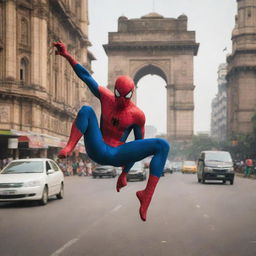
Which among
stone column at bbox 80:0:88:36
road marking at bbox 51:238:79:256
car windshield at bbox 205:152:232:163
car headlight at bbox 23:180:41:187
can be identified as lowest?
road marking at bbox 51:238:79:256

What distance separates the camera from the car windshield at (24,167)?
17141 mm

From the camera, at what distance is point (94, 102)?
9850 cm

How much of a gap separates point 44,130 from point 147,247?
131 feet

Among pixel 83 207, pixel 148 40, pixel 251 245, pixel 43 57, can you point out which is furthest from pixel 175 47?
pixel 251 245

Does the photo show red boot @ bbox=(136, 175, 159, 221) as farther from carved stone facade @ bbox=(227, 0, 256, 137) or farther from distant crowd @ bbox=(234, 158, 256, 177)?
carved stone facade @ bbox=(227, 0, 256, 137)

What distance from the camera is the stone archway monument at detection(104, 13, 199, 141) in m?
91.0

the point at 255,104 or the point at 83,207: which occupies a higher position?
the point at 255,104

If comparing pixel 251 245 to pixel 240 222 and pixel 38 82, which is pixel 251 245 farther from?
pixel 38 82

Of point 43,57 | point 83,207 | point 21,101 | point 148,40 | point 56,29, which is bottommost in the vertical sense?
point 83,207

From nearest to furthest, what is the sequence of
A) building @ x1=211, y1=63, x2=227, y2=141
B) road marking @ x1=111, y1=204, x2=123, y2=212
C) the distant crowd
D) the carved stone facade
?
road marking @ x1=111, y1=204, x2=123, y2=212, the distant crowd, the carved stone facade, building @ x1=211, y1=63, x2=227, y2=141

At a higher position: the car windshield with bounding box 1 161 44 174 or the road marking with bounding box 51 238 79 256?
the car windshield with bounding box 1 161 44 174

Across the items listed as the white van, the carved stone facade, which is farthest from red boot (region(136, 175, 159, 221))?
the carved stone facade

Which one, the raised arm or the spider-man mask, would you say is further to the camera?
the raised arm

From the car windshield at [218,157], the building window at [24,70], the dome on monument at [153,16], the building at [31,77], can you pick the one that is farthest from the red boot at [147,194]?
the dome on monument at [153,16]
